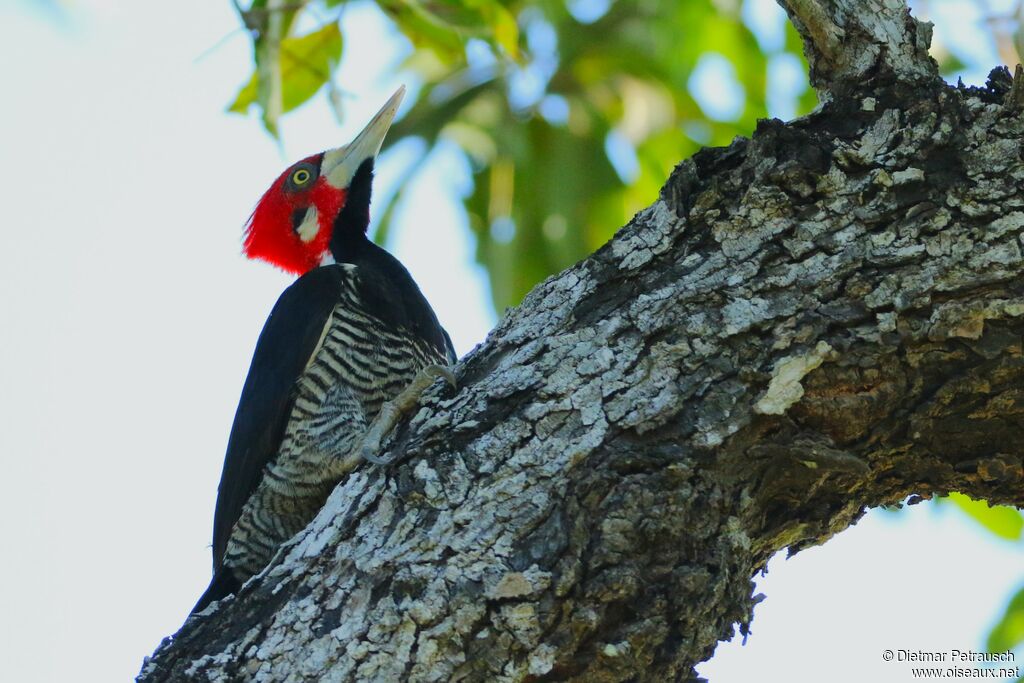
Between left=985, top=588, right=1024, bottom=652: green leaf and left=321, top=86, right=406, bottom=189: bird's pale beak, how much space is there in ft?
10.3

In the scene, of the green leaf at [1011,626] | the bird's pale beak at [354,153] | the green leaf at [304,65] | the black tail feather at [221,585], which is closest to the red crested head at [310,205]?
the bird's pale beak at [354,153]

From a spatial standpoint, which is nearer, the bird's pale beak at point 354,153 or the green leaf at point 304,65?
the green leaf at point 304,65

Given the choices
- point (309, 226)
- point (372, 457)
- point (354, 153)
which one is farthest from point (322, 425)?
point (354, 153)

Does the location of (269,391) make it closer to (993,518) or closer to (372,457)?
(372,457)

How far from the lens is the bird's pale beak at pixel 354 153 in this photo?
17.0ft

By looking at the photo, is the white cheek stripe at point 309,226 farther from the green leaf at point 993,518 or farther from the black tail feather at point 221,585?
the green leaf at point 993,518

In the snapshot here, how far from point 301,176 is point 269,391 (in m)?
1.76

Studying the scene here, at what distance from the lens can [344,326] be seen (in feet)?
13.6

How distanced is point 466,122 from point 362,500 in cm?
304

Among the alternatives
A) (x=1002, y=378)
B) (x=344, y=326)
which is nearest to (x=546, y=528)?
(x=1002, y=378)

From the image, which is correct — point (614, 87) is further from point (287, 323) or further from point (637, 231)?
point (637, 231)

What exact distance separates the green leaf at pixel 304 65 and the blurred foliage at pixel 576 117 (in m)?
0.74

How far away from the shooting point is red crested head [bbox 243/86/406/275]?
5254mm

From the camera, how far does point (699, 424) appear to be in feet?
8.18
